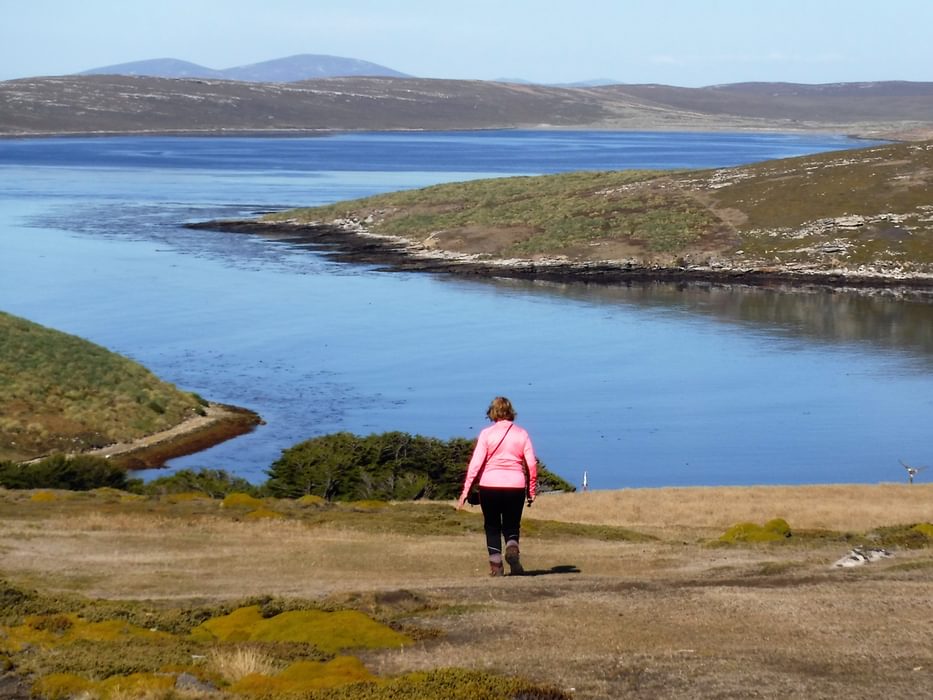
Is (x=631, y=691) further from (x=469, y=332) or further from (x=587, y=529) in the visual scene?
(x=469, y=332)

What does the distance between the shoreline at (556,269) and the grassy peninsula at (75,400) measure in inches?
1857

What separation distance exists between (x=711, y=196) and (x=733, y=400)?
199 feet

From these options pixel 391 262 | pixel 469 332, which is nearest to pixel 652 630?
pixel 469 332

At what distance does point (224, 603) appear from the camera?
14258 mm

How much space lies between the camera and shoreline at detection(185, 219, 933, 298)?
298 ft

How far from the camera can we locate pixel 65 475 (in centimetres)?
3238

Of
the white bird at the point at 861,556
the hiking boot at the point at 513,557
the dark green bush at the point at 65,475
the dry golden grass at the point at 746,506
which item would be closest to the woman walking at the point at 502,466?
the hiking boot at the point at 513,557

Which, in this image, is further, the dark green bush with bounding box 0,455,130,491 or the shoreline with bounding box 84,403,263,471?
the shoreline with bounding box 84,403,263,471

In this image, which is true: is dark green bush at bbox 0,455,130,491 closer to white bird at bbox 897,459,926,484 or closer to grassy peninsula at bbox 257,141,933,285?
white bird at bbox 897,459,926,484

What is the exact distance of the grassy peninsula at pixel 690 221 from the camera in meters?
96.4

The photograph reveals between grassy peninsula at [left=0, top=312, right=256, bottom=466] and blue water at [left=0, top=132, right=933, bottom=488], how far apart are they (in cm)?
315

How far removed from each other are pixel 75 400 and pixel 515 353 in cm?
2471

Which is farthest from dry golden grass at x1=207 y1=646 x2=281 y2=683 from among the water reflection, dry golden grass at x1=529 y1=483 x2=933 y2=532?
the water reflection

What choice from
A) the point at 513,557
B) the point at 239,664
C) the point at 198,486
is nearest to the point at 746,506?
the point at 198,486
